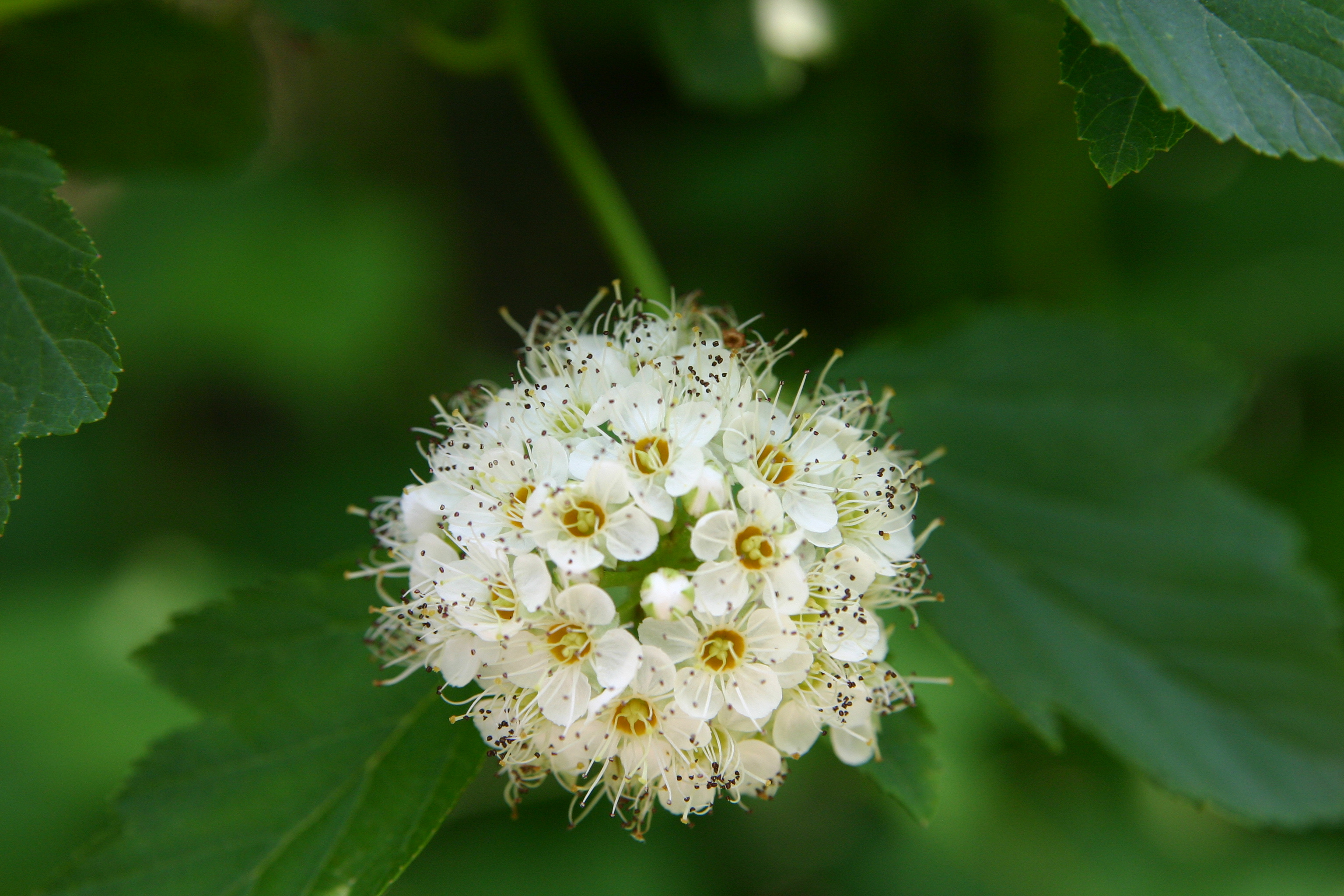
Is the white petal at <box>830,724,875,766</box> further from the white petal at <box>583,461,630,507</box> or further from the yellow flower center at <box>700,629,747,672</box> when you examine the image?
the white petal at <box>583,461,630,507</box>

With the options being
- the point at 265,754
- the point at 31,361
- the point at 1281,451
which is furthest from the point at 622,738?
the point at 1281,451

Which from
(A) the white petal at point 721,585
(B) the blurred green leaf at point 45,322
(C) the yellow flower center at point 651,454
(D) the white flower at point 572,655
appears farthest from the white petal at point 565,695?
(B) the blurred green leaf at point 45,322

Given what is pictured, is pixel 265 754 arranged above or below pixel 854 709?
above

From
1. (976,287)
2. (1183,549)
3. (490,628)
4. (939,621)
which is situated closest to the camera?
(490,628)

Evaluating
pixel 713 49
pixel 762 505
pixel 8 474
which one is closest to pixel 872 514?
pixel 762 505

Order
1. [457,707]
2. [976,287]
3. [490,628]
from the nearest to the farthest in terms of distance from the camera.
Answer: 1. [490,628]
2. [457,707]
3. [976,287]

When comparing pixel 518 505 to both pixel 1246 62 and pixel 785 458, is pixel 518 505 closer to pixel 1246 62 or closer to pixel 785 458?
pixel 785 458

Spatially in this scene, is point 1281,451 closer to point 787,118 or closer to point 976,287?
point 976,287

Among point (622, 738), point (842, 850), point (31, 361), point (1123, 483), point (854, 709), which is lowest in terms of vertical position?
point (842, 850)
